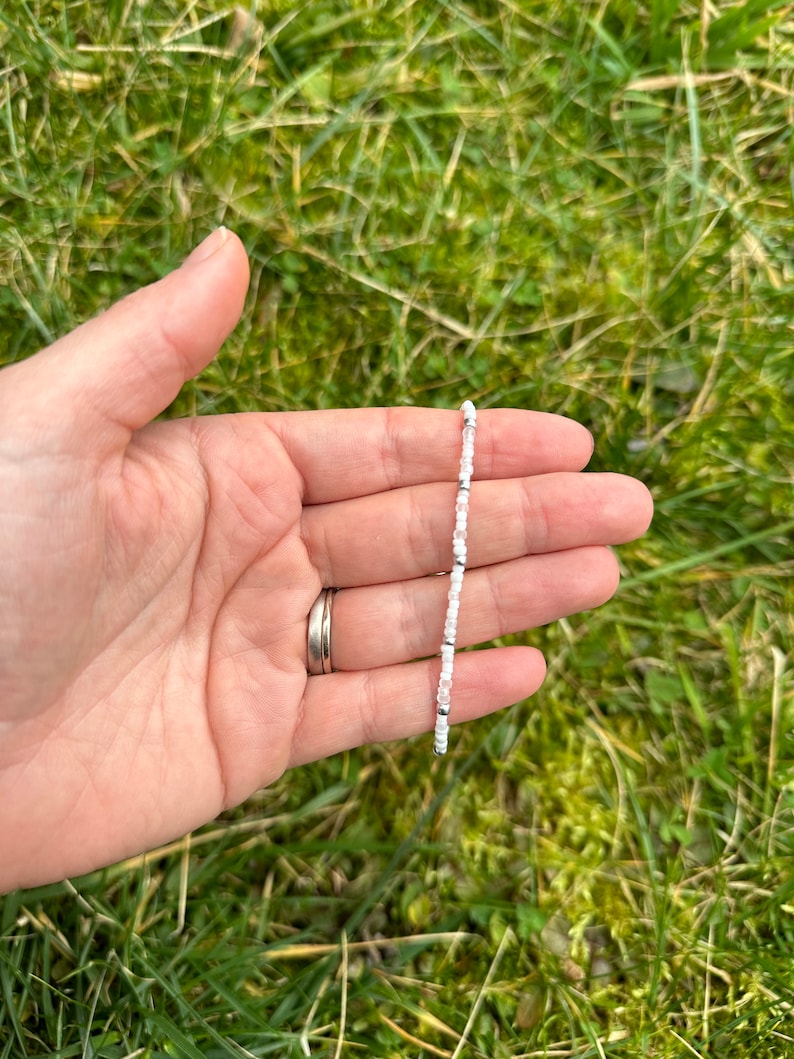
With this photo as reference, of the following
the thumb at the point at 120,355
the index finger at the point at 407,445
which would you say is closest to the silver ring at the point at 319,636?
the index finger at the point at 407,445

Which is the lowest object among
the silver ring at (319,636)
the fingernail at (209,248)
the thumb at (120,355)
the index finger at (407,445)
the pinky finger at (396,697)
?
the pinky finger at (396,697)

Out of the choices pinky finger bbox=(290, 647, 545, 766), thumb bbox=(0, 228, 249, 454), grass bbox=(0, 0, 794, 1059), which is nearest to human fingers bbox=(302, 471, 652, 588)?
pinky finger bbox=(290, 647, 545, 766)

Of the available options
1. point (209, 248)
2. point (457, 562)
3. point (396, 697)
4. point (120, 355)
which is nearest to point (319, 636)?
point (396, 697)

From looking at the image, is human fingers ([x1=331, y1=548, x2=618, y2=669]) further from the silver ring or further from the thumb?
the thumb

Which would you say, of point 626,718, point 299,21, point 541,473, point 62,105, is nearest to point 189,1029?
point 626,718

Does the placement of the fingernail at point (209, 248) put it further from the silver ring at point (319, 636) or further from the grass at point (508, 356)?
the silver ring at point (319, 636)

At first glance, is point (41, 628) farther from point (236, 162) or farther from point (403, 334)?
point (236, 162)

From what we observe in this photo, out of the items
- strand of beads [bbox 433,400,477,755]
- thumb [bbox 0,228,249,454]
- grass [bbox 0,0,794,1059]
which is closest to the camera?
thumb [bbox 0,228,249,454]
